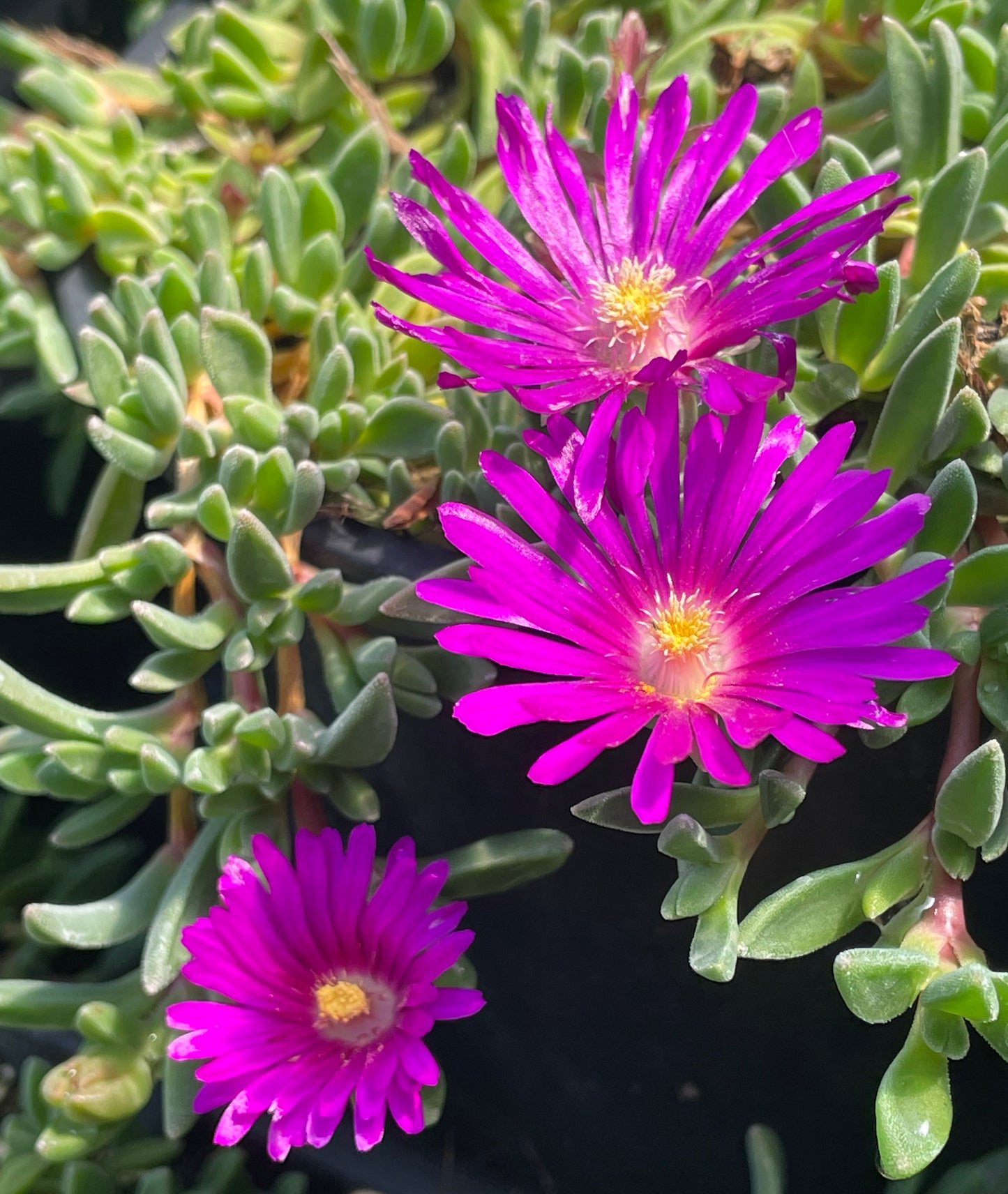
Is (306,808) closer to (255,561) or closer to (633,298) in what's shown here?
(255,561)

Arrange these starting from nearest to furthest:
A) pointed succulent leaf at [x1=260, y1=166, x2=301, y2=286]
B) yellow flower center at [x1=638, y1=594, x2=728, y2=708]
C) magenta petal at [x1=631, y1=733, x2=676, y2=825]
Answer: magenta petal at [x1=631, y1=733, x2=676, y2=825] < yellow flower center at [x1=638, y1=594, x2=728, y2=708] < pointed succulent leaf at [x1=260, y1=166, x2=301, y2=286]

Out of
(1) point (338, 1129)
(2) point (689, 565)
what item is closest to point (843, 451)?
(2) point (689, 565)

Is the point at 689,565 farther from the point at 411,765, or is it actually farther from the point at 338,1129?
the point at 338,1129

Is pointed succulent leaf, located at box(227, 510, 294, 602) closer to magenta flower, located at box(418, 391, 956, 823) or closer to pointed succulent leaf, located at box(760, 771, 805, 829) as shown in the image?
magenta flower, located at box(418, 391, 956, 823)

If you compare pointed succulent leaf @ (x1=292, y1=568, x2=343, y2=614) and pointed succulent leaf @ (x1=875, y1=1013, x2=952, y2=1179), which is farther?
pointed succulent leaf @ (x1=292, y1=568, x2=343, y2=614)

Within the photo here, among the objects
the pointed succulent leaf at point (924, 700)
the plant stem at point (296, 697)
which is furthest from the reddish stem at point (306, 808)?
the pointed succulent leaf at point (924, 700)

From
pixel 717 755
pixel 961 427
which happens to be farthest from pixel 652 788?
pixel 961 427

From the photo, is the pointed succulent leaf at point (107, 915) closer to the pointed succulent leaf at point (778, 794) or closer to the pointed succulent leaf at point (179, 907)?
the pointed succulent leaf at point (179, 907)

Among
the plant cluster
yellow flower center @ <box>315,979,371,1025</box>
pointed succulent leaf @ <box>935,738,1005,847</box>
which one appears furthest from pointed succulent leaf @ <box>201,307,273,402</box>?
pointed succulent leaf @ <box>935,738,1005,847</box>
